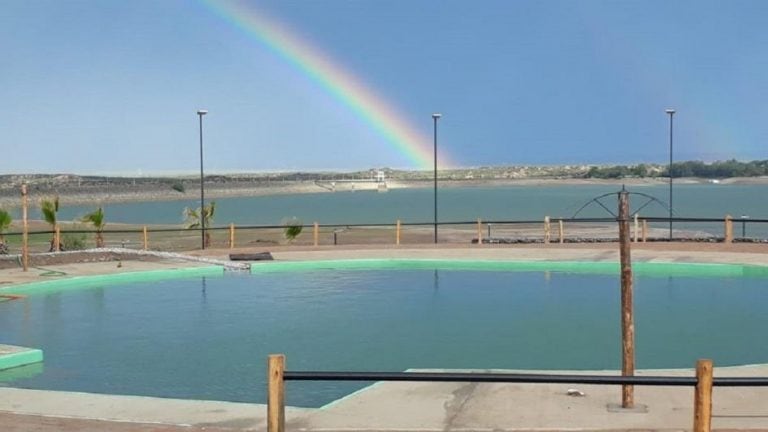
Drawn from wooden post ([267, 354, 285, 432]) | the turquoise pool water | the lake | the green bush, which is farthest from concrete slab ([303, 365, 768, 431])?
the lake

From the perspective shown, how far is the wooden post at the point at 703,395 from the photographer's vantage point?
19.8 feet

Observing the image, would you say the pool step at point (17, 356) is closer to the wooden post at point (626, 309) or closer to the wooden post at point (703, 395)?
the wooden post at point (626, 309)

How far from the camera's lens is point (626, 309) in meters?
9.10

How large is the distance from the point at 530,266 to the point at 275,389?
68.8ft

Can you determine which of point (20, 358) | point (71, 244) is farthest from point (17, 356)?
point (71, 244)

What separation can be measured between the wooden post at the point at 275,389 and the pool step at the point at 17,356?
801cm

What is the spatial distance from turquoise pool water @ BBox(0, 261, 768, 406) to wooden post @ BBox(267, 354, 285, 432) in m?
4.60

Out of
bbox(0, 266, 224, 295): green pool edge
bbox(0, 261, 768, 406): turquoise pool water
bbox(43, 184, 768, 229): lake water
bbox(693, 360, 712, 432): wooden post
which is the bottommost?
bbox(0, 261, 768, 406): turquoise pool water

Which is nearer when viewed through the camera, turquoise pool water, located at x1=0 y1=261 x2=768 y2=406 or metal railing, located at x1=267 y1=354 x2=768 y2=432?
metal railing, located at x1=267 y1=354 x2=768 y2=432

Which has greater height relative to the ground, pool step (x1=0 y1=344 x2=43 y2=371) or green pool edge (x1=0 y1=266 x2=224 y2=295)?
green pool edge (x1=0 y1=266 x2=224 y2=295)

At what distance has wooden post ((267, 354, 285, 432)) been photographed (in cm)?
611

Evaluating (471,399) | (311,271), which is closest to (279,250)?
(311,271)

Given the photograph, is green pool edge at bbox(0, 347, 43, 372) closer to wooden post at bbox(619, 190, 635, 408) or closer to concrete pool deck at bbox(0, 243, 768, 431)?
concrete pool deck at bbox(0, 243, 768, 431)

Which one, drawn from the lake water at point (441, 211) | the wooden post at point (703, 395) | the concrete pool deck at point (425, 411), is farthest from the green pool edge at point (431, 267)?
the lake water at point (441, 211)
